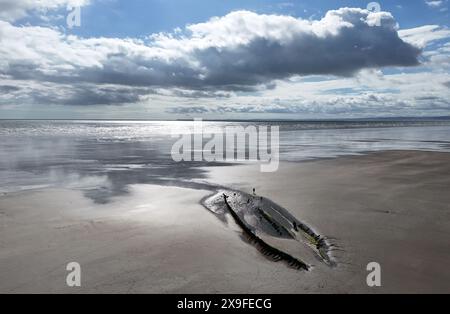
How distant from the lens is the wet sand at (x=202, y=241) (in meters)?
6.86

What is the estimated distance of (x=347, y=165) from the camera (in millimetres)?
23828

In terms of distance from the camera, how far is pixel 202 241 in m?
9.09

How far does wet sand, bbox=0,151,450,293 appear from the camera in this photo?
22.5ft
